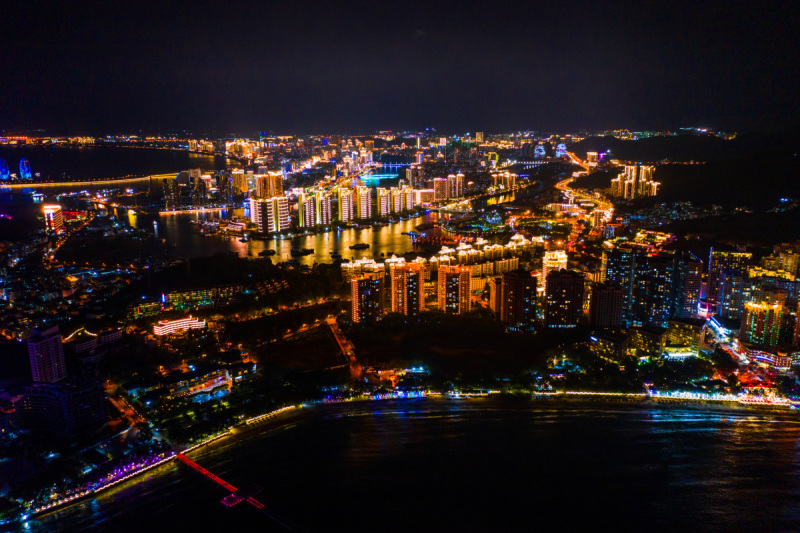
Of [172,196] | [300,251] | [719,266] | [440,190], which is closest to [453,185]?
[440,190]

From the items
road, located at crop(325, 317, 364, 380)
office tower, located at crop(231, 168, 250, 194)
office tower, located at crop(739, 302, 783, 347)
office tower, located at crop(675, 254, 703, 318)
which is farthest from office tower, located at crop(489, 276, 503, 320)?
office tower, located at crop(231, 168, 250, 194)

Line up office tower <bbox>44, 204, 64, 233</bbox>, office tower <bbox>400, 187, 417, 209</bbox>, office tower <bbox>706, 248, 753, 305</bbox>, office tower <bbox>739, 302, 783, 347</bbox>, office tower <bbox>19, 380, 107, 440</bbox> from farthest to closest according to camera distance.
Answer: office tower <bbox>400, 187, 417, 209</bbox> < office tower <bbox>44, 204, 64, 233</bbox> < office tower <bbox>706, 248, 753, 305</bbox> < office tower <bbox>739, 302, 783, 347</bbox> < office tower <bbox>19, 380, 107, 440</bbox>

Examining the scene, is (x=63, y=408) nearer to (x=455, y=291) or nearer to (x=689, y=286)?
(x=455, y=291)

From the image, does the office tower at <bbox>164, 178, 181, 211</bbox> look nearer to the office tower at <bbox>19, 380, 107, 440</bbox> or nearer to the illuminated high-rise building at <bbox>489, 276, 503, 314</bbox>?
the illuminated high-rise building at <bbox>489, 276, 503, 314</bbox>

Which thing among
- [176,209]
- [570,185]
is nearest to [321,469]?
[176,209]

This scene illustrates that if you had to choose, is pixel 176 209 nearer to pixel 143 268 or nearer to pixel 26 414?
pixel 143 268

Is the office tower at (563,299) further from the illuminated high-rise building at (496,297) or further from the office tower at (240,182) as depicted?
the office tower at (240,182)

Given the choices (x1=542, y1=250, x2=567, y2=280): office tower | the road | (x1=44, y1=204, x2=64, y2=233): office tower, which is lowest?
the road

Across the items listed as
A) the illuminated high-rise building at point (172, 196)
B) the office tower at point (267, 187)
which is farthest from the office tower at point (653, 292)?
the illuminated high-rise building at point (172, 196)
